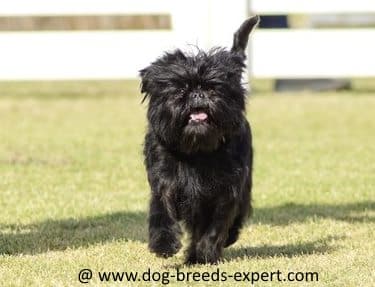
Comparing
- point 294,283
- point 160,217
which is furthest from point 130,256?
point 294,283

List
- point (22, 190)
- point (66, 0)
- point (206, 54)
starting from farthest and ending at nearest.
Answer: point (66, 0)
point (22, 190)
point (206, 54)

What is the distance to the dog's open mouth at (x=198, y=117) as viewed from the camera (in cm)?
557

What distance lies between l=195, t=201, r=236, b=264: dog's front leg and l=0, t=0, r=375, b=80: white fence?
6715mm

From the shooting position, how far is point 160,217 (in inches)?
231

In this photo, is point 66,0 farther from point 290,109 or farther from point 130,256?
point 130,256

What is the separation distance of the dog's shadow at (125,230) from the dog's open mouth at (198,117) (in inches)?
38.4

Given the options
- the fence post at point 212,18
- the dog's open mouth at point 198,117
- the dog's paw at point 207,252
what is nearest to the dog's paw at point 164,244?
the dog's paw at point 207,252

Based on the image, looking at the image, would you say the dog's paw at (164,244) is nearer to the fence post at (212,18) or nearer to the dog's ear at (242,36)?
the dog's ear at (242,36)

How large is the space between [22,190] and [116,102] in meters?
8.29

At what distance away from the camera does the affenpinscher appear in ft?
18.3

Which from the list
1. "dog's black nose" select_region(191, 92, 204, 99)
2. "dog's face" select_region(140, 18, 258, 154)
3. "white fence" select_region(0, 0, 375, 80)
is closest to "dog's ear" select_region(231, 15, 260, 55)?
"dog's face" select_region(140, 18, 258, 154)

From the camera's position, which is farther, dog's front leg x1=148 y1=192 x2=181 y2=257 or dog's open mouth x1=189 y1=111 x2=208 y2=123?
dog's front leg x1=148 y1=192 x2=181 y2=257

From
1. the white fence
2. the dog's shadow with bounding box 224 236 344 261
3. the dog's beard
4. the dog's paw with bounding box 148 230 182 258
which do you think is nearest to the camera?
the dog's beard

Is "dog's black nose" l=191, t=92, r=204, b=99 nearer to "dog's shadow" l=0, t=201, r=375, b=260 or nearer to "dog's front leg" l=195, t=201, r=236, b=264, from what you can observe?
"dog's front leg" l=195, t=201, r=236, b=264
